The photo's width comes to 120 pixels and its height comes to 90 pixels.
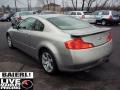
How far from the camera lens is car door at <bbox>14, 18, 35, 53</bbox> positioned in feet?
19.8

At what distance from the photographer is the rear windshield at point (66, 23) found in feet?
17.2

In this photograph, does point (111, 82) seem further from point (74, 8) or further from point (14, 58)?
point (74, 8)

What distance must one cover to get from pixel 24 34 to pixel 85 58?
2.47 metres

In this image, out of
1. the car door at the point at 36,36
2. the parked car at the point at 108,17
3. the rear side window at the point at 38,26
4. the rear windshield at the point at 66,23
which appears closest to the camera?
the rear windshield at the point at 66,23

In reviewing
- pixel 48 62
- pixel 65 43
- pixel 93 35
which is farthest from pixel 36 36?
pixel 93 35

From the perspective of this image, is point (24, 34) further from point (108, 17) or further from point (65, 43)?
point (108, 17)

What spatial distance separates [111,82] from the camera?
4.64 meters

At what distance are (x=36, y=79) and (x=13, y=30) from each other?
2947mm

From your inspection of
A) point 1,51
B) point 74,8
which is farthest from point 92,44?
point 74,8

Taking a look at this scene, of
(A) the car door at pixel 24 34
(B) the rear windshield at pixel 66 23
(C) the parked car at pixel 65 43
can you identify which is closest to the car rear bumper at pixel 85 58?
(C) the parked car at pixel 65 43

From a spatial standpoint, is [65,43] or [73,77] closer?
[65,43]

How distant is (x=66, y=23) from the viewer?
5.49 metres

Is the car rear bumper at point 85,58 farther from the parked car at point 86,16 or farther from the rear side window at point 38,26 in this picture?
the parked car at point 86,16

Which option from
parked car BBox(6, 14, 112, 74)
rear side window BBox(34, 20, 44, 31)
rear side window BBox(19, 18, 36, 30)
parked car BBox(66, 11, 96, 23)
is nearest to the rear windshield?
parked car BBox(6, 14, 112, 74)
